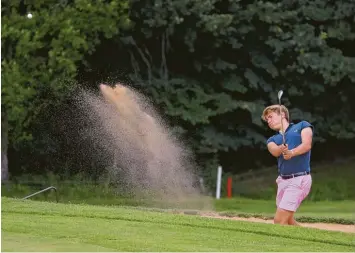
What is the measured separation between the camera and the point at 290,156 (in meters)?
11.5

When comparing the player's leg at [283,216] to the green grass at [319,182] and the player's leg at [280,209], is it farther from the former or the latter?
the green grass at [319,182]

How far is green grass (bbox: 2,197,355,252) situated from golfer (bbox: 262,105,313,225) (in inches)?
20.0

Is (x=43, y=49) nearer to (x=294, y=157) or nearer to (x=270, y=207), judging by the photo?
(x=270, y=207)

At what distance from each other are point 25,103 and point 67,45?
144 centimetres

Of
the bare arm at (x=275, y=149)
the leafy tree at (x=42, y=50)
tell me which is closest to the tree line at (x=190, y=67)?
the leafy tree at (x=42, y=50)

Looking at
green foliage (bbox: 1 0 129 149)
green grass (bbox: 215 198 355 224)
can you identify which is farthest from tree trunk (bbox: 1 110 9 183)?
green grass (bbox: 215 198 355 224)

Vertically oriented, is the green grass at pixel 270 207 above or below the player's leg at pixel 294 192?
above

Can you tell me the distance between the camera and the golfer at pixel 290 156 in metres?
11.6

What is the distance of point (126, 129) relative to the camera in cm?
1895

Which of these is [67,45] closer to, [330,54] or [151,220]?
[330,54]

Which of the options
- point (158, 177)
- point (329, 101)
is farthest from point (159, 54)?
point (158, 177)

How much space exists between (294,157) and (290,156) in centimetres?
20

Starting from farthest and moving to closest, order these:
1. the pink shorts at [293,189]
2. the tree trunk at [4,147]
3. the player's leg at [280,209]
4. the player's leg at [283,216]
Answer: the tree trunk at [4,147] < the player's leg at [283,216] < the player's leg at [280,209] < the pink shorts at [293,189]

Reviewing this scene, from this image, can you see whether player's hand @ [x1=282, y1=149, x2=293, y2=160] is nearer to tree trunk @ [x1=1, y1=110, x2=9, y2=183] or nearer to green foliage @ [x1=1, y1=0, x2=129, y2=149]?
green foliage @ [x1=1, y1=0, x2=129, y2=149]
